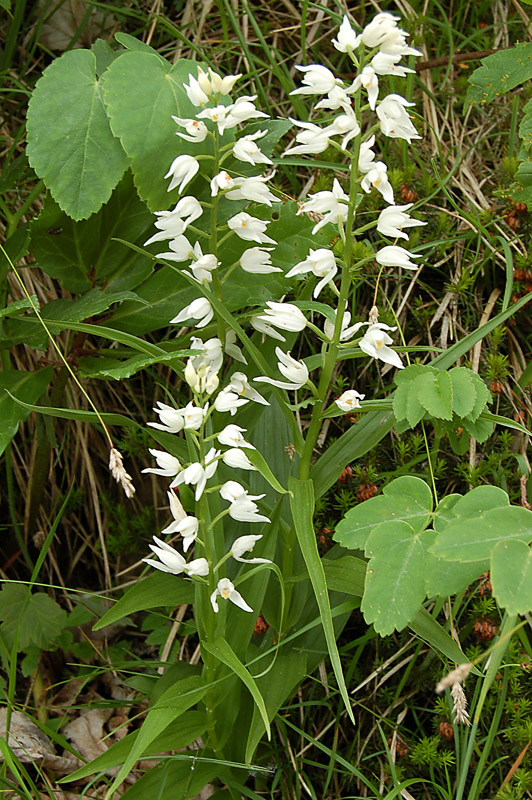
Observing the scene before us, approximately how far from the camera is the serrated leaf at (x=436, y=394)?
1.34 metres

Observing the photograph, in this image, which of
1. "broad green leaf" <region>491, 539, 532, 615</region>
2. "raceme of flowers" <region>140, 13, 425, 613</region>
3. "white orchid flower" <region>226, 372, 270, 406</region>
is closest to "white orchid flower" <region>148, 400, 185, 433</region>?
"raceme of flowers" <region>140, 13, 425, 613</region>

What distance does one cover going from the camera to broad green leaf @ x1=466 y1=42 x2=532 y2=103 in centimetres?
185

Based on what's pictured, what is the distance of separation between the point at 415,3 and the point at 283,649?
1.99m

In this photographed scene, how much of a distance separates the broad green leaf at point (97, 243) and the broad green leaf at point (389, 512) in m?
0.85

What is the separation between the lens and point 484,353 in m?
2.08

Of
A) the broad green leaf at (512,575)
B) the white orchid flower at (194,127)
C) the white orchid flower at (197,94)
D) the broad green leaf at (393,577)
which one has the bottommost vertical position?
the broad green leaf at (393,577)

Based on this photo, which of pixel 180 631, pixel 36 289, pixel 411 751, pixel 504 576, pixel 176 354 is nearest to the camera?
pixel 504 576

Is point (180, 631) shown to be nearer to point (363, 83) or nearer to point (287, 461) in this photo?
point (287, 461)

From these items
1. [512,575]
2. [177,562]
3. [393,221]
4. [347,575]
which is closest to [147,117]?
[393,221]

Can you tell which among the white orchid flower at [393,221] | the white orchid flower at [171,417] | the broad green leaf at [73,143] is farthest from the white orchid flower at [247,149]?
the white orchid flower at [171,417]

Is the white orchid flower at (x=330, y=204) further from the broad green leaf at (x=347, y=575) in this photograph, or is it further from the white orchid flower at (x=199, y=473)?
the broad green leaf at (x=347, y=575)

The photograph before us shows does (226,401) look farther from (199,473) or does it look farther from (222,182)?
(222,182)

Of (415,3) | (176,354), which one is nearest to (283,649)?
(176,354)

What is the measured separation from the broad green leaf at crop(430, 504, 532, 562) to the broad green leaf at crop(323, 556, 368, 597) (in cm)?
35
